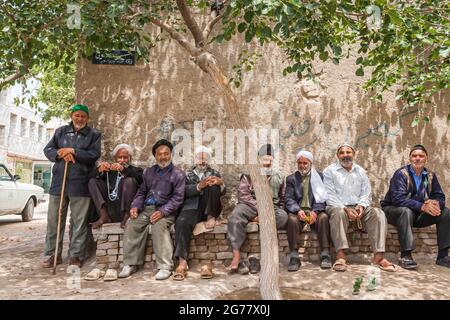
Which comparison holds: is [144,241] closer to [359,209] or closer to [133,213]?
[133,213]

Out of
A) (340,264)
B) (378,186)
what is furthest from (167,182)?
(378,186)

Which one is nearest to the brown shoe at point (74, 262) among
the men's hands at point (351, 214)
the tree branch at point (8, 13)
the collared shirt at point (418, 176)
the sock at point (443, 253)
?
the tree branch at point (8, 13)

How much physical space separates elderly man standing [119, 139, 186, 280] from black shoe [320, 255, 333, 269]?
5.49ft

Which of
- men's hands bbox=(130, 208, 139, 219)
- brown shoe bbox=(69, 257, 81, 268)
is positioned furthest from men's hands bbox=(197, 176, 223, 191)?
brown shoe bbox=(69, 257, 81, 268)

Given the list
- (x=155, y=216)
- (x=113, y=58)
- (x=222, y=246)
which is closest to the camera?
(x=155, y=216)

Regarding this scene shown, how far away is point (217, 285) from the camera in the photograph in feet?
12.0

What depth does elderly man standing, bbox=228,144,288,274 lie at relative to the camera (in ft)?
13.3

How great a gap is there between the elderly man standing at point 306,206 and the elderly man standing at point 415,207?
2.81 ft

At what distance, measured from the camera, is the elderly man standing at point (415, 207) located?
167 inches

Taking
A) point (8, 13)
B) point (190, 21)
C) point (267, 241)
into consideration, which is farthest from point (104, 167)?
point (267, 241)

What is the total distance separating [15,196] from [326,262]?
8.06m

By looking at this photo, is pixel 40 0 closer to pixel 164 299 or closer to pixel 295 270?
pixel 164 299

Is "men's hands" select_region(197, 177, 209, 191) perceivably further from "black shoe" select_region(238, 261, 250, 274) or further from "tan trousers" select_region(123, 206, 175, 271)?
"black shoe" select_region(238, 261, 250, 274)

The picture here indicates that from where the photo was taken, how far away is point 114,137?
16.9 feet
